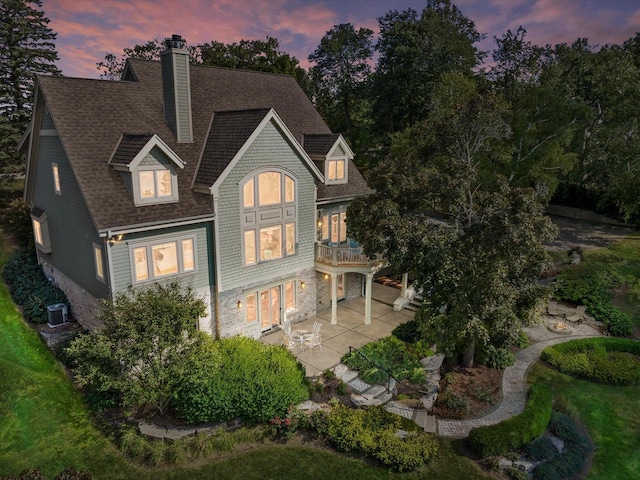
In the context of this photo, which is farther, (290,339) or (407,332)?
(407,332)

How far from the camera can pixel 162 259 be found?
1631 cm

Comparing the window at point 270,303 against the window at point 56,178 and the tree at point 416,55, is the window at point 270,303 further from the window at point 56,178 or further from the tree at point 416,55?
the tree at point 416,55

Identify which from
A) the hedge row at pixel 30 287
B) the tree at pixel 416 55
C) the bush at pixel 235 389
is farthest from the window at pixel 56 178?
the tree at pixel 416 55

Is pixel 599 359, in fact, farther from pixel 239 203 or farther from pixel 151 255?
pixel 151 255

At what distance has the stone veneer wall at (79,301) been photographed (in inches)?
684

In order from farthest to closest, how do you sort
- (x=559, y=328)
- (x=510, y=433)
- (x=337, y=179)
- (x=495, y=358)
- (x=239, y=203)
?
(x=337, y=179)
(x=559, y=328)
(x=495, y=358)
(x=239, y=203)
(x=510, y=433)

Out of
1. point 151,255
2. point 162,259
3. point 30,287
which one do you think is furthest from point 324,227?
point 30,287

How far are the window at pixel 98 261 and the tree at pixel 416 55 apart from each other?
34006mm

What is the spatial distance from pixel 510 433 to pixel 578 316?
515 inches

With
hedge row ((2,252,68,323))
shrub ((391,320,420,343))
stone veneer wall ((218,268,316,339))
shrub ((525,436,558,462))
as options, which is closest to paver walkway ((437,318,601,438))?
shrub ((525,436,558,462))

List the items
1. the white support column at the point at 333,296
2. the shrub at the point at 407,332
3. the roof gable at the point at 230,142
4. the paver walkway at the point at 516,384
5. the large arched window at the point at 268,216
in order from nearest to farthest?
1. the paver walkway at the point at 516,384
2. the roof gable at the point at 230,142
3. the large arched window at the point at 268,216
4. the shrub at the point at 407,332
5. the white support column at the point at 333,296

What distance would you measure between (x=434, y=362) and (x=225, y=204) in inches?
434

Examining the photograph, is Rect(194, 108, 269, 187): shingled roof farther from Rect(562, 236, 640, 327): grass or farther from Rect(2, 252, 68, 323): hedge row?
Rect(562, 236, 640, 327): grass

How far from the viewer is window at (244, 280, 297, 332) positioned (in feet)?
64.2
